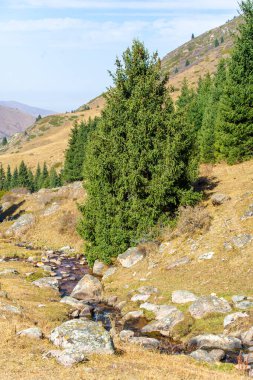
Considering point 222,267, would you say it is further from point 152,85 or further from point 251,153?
point 251,153

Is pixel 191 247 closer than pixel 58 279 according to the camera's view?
Yes

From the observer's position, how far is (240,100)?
143 feet

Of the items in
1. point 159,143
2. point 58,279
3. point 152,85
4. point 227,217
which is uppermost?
point 152,85

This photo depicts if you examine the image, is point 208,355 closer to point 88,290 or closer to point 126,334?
point 126,334

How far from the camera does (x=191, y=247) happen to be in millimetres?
31891

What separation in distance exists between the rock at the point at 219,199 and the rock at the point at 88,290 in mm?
13022

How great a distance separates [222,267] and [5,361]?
17.0 m

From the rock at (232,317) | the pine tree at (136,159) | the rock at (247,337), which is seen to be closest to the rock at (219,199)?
the pine tree at (136,159)

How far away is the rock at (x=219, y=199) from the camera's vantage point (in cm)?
3616

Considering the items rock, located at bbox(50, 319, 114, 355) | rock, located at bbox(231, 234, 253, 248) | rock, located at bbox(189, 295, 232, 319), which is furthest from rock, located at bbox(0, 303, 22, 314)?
rock, located at bbox(231, 234, 253, 248)

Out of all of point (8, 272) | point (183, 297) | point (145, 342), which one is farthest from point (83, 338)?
point (8, 272)

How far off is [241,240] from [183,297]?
732cm

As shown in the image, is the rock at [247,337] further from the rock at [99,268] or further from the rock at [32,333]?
the rock at [99,268]

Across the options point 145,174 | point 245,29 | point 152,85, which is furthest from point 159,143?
point 245,29
